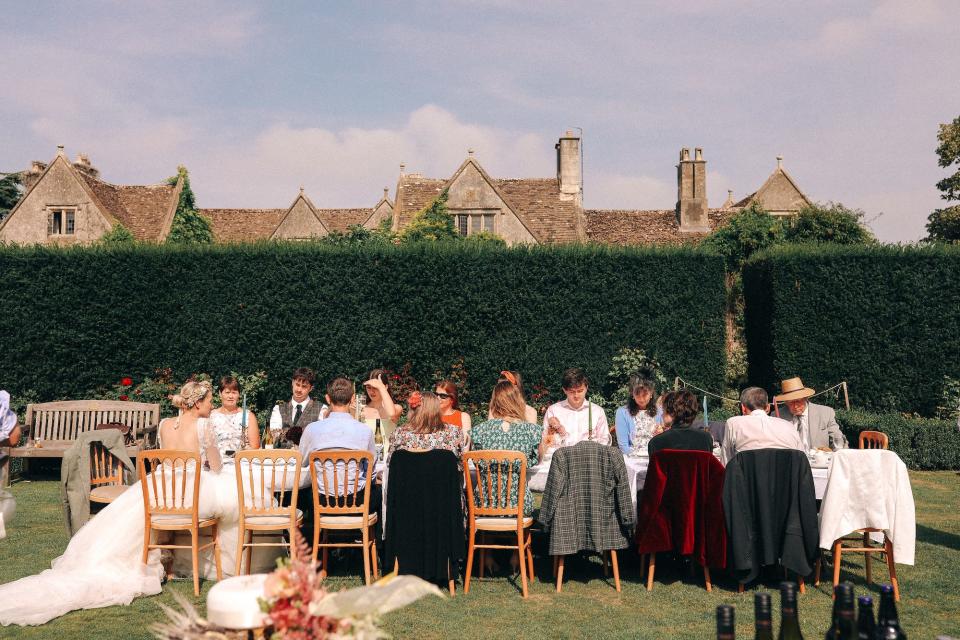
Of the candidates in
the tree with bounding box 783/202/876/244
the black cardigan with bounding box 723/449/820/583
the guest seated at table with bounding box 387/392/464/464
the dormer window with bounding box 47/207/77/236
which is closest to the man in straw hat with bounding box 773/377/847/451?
the black cardigan with bounding box 723/449/820/583

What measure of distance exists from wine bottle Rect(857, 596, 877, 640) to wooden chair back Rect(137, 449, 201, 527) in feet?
16.1

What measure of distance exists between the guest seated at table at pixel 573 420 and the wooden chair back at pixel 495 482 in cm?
70

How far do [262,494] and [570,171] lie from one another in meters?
20.9

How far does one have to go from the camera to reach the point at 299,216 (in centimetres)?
2905

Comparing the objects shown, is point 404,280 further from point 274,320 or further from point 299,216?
point 299,216

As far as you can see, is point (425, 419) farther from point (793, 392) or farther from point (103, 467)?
point (793, 392)

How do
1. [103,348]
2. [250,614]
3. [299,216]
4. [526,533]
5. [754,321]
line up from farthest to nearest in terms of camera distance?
[299,216] → [754,321] → [103,348] → [526,533] → [250,614]

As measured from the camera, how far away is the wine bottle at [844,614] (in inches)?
80.7

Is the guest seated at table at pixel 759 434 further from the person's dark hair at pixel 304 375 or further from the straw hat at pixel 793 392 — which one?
the person's dark hair at pixel 304 375

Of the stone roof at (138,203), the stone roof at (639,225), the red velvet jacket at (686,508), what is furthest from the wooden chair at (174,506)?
the stone roof at (138,203)

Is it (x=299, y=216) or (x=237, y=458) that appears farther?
(x=299, y=216)

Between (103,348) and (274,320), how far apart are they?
266cm

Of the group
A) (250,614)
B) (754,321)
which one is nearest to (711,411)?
(754,321)

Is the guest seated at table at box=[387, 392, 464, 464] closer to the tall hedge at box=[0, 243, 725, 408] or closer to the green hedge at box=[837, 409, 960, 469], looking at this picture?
the tall hedge at box=[0, 243, 725, 408]
